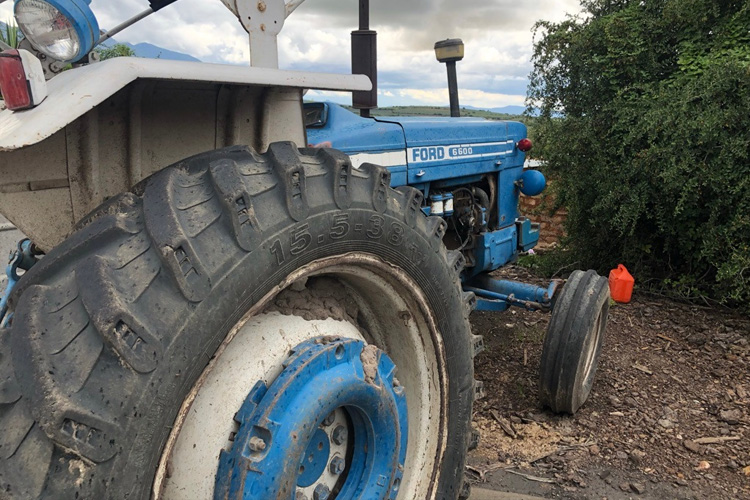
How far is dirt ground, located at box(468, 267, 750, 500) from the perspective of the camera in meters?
2.49

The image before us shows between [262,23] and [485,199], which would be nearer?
[262,23]

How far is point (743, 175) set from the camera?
4.03m

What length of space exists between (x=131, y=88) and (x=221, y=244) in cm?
57

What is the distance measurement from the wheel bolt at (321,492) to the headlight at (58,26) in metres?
1.10

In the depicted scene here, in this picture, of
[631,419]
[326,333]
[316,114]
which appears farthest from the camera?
[631,419]

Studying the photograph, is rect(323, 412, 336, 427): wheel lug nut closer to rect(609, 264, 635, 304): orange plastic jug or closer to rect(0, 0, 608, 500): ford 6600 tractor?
rect(0, 0, 608, 500): ford 6600 tractor

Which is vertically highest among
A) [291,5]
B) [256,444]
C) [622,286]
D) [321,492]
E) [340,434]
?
[291,5]

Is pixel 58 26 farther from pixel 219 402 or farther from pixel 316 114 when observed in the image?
pixel 316 114

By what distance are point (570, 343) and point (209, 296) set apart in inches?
84.0

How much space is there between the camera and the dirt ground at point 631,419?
2490 mm

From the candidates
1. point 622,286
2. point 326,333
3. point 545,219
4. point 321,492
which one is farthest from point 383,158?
point 545,219

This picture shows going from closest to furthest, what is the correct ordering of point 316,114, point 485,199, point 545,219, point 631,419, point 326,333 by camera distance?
point 326,333 < point 316,114 < point 631,419 < point 485,199 < point 545,219

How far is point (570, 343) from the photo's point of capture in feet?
9.02

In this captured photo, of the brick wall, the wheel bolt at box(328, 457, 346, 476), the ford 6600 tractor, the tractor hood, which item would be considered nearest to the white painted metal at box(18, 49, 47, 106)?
the ford 6600 tractor
